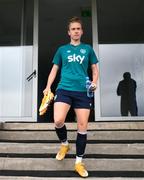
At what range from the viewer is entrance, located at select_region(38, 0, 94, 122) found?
6.66 m

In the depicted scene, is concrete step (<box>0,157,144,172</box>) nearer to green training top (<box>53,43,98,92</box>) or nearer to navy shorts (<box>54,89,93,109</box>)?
navy shorts (<box>54,89,93,109</box>)


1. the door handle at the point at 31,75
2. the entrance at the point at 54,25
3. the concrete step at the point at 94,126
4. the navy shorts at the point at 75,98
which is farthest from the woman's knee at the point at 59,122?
the entrance at the point at 54,25

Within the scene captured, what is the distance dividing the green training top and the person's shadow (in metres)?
2.74

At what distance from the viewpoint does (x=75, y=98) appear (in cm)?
327

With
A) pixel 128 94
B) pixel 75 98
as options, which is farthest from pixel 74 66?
pixel 128 94

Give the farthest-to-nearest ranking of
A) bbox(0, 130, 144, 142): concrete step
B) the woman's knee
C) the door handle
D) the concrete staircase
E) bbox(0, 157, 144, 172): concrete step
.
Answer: the door handle
bbox(0, 130, 144, 142): concrete step
bbox(0, 157, 144, 172): concrete step
the concrete staircase
the woman's knee

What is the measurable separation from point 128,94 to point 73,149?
2.47 m

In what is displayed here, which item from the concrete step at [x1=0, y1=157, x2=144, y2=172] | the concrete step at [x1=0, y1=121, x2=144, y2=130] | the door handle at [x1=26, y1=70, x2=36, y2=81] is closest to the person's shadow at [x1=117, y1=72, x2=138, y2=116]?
the concrete step at [x1=0, y1=121, x2=144, y2=130]

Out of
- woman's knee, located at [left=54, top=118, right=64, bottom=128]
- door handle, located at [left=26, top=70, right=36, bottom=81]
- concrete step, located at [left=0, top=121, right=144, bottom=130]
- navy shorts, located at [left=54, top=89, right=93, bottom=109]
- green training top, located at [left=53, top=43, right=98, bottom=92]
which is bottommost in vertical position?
concrete step, located at [left=0, top=121, right=144, bottom=130]

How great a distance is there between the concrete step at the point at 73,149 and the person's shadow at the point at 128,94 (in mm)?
1986

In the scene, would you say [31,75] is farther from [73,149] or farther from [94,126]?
[73,149]

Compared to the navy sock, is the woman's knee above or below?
above

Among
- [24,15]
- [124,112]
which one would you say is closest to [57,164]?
[124,112]

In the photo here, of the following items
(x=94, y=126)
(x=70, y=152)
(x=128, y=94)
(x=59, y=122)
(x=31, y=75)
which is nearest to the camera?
(x=59, y=122)
